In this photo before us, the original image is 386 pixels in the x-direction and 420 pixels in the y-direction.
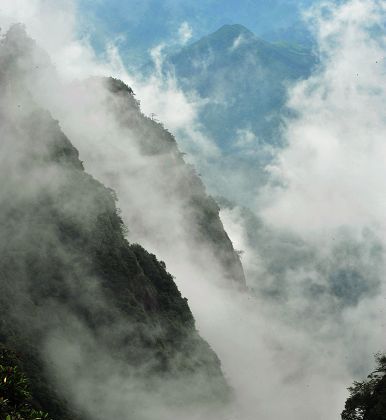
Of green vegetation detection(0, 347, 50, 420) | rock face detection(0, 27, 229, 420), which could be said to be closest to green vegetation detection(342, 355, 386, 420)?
green vegetation detection(0, 347, 50, 420)

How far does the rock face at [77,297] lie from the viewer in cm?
5834

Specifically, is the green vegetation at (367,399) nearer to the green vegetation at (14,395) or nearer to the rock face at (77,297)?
the green vegetation at (14,395)

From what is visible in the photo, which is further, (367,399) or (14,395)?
(367,399)

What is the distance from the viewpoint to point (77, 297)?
64250 millimetres

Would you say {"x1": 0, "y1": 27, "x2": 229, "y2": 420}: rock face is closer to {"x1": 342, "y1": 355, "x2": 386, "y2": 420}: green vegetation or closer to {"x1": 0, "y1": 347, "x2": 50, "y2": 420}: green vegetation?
{"x1": 0, "y1": 347, "x2": 50, "y2": 420}: green vegetation

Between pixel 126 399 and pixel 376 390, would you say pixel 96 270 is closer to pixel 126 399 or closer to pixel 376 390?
pixel 126 399

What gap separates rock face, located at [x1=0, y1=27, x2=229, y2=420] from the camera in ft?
191

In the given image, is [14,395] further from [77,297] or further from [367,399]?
[77,297]

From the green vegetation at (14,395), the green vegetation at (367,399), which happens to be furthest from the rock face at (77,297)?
the green vegetation at (367,399)

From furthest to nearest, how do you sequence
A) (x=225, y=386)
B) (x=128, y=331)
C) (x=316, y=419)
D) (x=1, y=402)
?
(x=316, y=419)
(x=225, y=386)
(x=128, y=331)
(x=1, y=402)

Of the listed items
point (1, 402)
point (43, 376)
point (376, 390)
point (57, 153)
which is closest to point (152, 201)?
point (57, 153)

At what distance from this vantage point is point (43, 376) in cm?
5394

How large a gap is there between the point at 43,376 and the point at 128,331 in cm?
1433

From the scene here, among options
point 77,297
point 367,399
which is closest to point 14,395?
point 367,399
